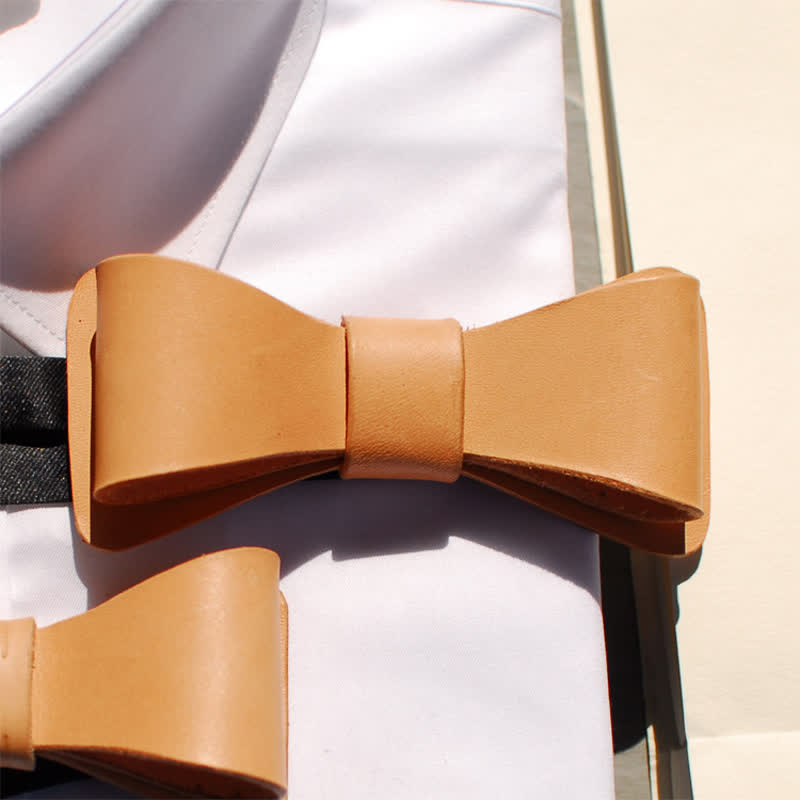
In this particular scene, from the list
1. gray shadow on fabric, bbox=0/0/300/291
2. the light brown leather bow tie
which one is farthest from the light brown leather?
gray shadow on fabric, bbox=0/0/300/291

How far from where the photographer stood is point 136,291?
0.33 m

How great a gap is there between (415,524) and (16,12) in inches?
12.0

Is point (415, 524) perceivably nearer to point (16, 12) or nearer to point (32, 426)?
point (32, 426)

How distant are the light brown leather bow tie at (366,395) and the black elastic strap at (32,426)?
2cm

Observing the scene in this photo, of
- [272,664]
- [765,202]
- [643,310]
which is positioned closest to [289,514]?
[272,664]

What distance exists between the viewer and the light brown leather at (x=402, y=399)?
350 mm

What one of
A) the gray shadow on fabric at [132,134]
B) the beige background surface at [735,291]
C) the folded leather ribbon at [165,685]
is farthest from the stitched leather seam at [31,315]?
the beige background surface at [735,291]

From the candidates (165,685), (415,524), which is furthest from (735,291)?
(165,685)

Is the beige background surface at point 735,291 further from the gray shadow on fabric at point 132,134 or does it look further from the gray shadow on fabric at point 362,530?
the gray shadow on fabric at point 132,134

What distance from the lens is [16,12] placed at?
41 centimetres

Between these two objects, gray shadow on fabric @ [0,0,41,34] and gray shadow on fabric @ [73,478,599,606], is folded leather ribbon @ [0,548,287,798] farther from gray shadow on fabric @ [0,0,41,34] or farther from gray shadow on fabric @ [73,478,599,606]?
gray shadow on fabric @ [0,0,41,34]

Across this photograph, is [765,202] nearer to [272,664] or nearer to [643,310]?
[643,310]

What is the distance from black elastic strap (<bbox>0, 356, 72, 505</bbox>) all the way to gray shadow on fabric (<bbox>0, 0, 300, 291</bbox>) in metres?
0.04

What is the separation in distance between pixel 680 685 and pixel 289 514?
0.23 meters
